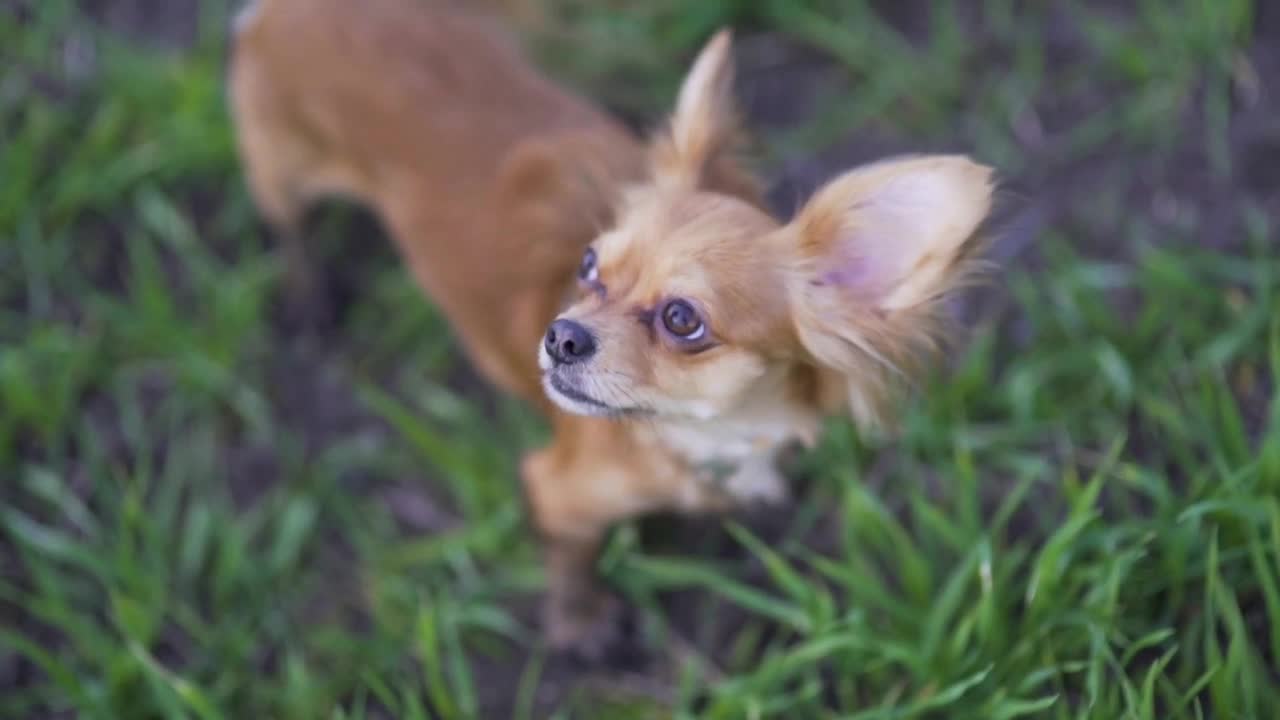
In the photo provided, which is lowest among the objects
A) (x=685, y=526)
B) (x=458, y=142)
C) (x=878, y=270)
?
(x=685, y=526)

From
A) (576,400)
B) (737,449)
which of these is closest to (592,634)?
(737,449)

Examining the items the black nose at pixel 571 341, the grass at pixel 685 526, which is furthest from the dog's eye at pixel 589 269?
the grass at pixel 685 526

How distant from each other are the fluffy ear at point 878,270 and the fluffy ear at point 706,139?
31cm

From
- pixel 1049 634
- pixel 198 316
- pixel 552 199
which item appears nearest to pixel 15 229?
pixel 198 316

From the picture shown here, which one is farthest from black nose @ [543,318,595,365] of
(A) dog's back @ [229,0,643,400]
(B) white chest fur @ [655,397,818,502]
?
(A) dog's back @ [229,0,643,400]

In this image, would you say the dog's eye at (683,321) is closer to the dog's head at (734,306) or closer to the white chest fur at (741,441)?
the dog's head at (734,306)

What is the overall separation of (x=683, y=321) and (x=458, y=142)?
107 centimetres

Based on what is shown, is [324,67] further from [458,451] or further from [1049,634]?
[1049,634]

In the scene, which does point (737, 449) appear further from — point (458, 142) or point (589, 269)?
point (458, 142)

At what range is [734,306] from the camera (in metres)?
2.47

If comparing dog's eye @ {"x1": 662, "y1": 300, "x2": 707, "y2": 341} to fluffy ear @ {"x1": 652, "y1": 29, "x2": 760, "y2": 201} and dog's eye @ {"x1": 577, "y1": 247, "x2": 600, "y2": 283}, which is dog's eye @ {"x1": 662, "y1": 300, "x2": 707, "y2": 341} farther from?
fluffy ear @ {"x1": 652, "y1": 29, "x2": 760, "y2": 201}

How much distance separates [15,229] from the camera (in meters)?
4.02

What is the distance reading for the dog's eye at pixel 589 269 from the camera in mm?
2646

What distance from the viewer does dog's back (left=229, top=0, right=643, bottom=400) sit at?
315 cm
